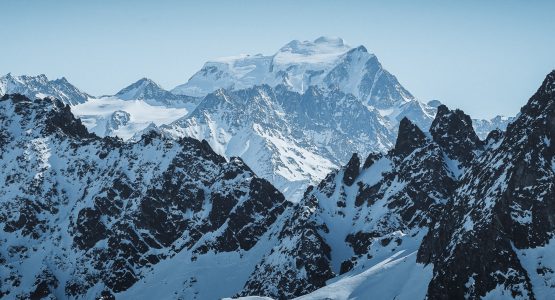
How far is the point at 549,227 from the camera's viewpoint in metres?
169

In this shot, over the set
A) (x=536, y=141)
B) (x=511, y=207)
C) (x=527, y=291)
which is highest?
(x=536, y=141)

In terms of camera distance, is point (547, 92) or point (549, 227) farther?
point (547, 92)

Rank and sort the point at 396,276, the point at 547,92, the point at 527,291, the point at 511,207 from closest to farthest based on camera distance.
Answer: the point at 527,291, the point at 511,207, the point at 547,92, the point at 396,276

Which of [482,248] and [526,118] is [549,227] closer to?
[482,248]

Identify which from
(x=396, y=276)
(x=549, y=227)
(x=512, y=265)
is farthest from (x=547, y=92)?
(x=396, y=276)

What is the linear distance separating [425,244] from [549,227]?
113 ft

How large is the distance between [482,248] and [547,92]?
43.3 meters

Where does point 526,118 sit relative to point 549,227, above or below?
above

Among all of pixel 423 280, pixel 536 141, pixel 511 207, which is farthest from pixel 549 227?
pixel 423 280

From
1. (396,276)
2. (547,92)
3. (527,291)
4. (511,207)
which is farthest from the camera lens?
(396,276)

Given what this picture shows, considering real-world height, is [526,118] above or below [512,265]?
above

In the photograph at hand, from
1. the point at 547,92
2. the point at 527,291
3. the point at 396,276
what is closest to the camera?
the point at 527,291

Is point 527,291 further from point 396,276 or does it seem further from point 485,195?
point 396,276

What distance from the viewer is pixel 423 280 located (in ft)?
610
